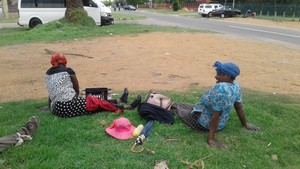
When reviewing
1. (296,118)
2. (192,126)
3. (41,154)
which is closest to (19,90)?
(41,154)

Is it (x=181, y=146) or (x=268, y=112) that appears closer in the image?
(x=181, y=146)

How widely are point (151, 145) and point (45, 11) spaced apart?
17.7 metres

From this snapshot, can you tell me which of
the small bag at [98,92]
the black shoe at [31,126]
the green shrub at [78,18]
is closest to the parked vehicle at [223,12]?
the green shrub at [78,18]

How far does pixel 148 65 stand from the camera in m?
8.48

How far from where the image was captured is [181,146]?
3959mm

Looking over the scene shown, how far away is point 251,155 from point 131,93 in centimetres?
274

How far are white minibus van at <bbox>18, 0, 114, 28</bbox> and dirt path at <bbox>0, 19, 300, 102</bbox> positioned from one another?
7500 mm

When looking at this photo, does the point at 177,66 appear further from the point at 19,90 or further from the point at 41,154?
the point at 41,154

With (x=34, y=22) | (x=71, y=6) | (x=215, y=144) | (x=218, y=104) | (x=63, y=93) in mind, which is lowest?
(x=215, y=144)

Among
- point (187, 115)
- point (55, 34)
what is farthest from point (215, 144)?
point (55, 34)

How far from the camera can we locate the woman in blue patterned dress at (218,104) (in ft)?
12.7

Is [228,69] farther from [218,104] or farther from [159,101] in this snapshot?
[159,101]

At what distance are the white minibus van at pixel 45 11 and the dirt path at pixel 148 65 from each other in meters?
7.50

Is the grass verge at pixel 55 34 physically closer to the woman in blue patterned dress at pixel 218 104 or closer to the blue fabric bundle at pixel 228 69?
the woman in blue patterned dress at pixel 218 104
